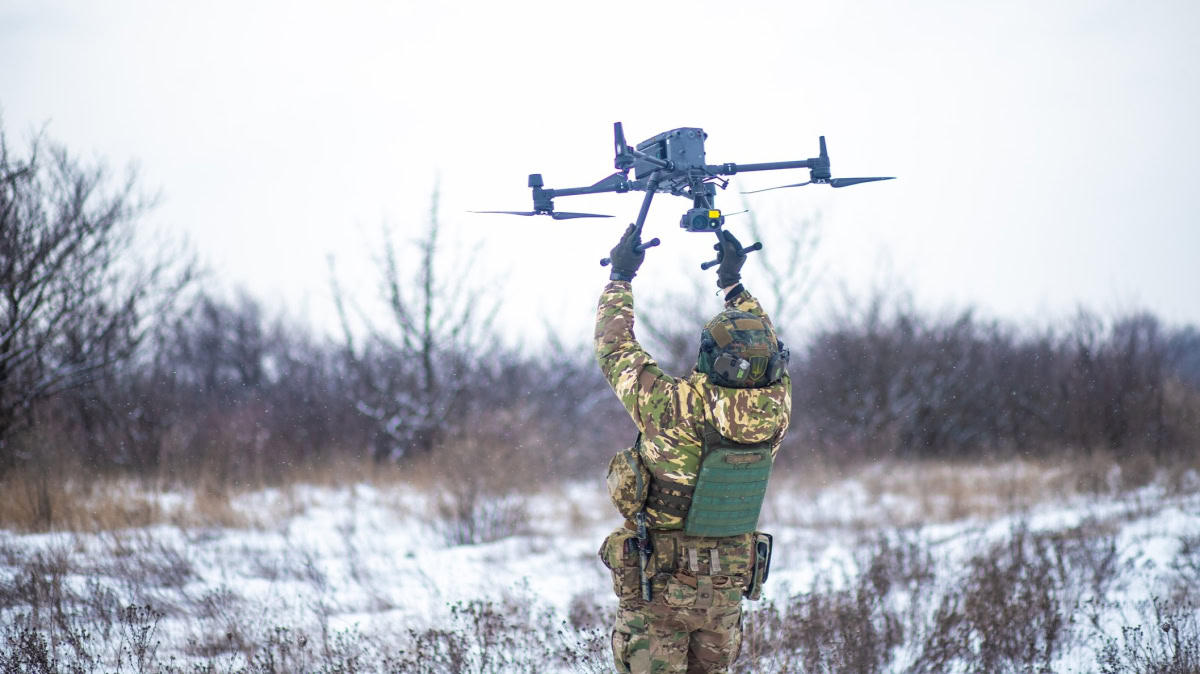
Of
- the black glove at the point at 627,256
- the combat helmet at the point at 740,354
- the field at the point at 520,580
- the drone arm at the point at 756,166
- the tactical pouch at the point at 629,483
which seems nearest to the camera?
the combat helmet at the point at 740,354

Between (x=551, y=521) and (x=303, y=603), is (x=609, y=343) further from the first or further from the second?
(x=551, y=521)

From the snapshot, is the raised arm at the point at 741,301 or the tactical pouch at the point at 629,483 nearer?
the tactical pouch at the point at 629,483

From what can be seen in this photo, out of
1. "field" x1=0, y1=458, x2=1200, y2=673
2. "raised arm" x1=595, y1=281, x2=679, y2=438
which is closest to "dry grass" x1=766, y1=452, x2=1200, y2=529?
"field" x1=0, y1=458, x2=1200, y2=673

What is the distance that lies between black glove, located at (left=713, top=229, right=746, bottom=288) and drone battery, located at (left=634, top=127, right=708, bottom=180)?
1.15ft

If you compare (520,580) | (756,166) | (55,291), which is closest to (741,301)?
(756,166)

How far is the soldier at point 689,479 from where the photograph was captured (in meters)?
3.45

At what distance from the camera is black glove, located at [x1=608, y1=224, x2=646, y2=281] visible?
3670mm

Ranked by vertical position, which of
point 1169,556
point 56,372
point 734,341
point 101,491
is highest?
point 56,372

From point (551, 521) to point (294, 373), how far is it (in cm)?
1138

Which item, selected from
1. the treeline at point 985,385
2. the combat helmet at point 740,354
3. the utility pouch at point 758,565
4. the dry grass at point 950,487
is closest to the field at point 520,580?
the dry grass at point 950,487

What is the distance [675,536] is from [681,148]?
1.76m

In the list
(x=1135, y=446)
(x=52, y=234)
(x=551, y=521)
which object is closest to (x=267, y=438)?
(x=52, y=234)

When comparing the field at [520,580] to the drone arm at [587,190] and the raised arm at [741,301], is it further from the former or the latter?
the drone arm at [587,190]

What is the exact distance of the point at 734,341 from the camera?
341 cm
